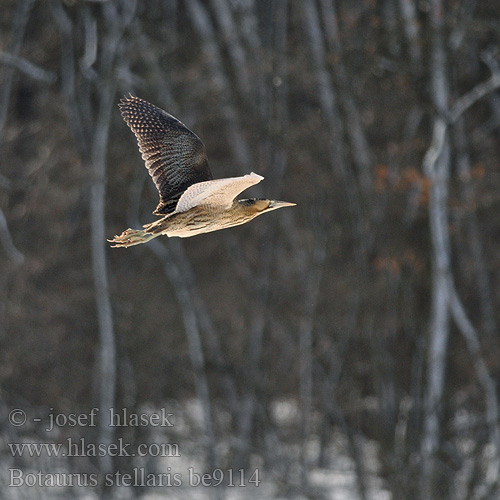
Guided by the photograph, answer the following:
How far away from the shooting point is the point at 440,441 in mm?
13602

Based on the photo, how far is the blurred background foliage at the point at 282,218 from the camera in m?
13.0

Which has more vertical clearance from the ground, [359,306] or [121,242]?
[121,242]

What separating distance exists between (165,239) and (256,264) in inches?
59.3

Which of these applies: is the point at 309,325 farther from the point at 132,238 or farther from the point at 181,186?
the point at 132,238

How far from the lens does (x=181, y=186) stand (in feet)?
18.9

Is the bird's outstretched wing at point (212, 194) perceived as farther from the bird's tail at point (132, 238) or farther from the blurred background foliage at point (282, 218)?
the blurred background foliage at point (282, 218)

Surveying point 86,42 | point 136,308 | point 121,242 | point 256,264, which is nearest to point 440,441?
point 256,264

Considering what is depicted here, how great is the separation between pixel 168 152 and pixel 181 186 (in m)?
0.26

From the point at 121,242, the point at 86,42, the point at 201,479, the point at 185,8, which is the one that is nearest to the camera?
the point at 121,242

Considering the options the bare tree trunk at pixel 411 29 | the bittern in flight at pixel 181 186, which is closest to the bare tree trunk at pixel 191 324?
the bare tree trunk at pixel 411 29

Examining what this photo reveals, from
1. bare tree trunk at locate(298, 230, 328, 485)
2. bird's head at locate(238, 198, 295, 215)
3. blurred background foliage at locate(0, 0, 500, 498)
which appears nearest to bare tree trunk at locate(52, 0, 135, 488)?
blurred background foliage at locate(0, 0, 500, 498)

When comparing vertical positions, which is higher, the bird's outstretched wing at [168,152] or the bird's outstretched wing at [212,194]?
the bird's outstretched wing at [168,152]

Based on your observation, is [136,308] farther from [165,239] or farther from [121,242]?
[121,242]

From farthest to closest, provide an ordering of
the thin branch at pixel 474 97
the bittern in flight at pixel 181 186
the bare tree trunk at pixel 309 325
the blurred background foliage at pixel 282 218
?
the bare tree trunk at pixel 309 325 < the blurred background foliage at pixel 282 218 < the thin branch at pixel 474 97 < the bittern in flight at pixel 181 186
